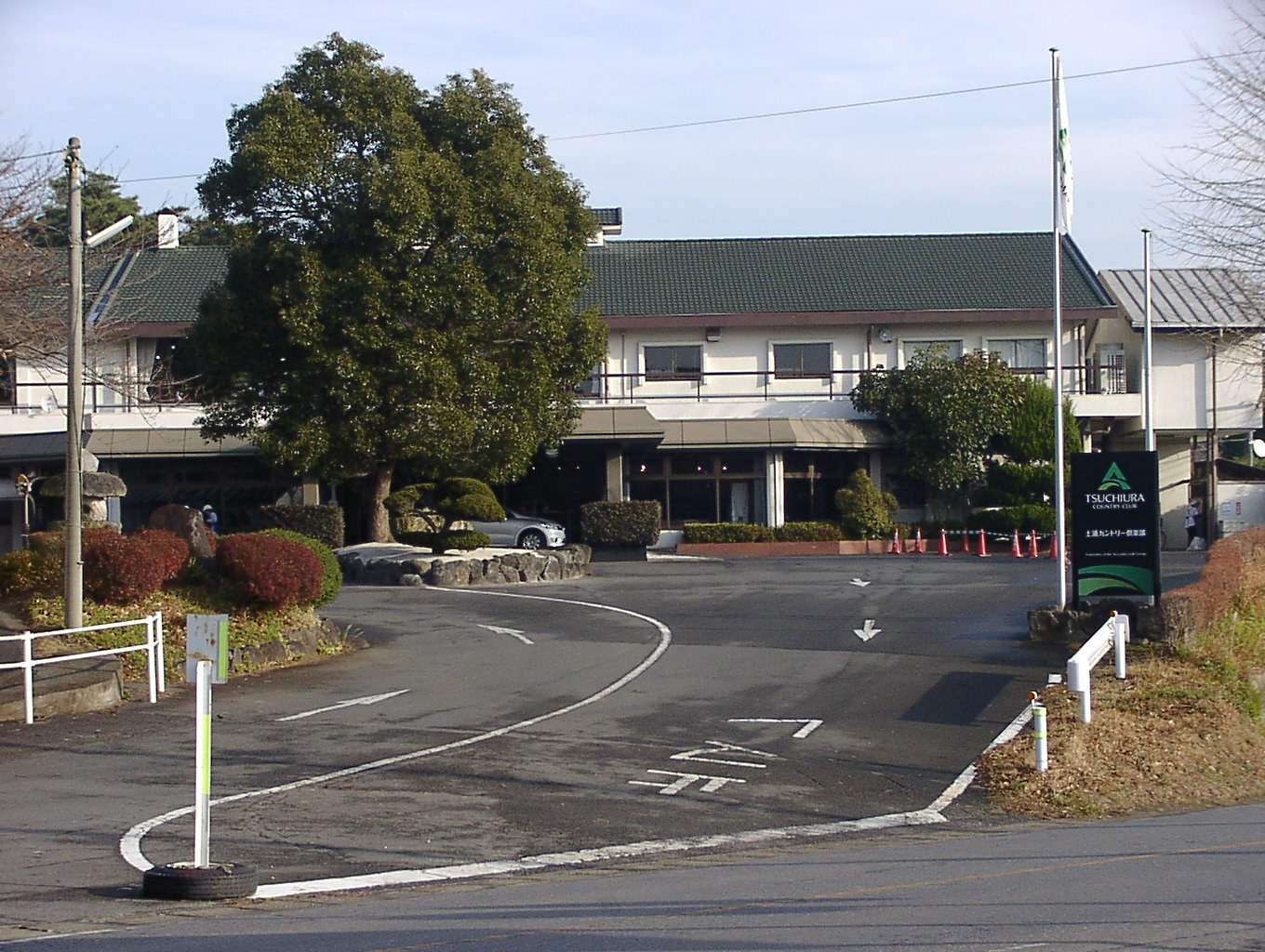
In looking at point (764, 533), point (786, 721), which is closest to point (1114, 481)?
point (786, 721)

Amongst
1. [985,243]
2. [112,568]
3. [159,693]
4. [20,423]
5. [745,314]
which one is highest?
[985,243]

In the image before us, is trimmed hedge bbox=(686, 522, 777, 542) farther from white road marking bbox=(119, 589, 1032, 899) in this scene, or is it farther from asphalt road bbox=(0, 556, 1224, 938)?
white road marking bbox=(119, 589, 1032, 899)

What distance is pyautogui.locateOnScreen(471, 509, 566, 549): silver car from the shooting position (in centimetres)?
3750

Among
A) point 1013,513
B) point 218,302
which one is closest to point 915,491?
point 1013,513

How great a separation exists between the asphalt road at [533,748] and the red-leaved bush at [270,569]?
1.33m

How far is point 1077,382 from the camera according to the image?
139ft

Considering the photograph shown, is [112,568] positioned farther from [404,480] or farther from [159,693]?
[404,480]

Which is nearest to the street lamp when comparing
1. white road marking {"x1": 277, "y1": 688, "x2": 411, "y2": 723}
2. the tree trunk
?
white road marking {"x1": 277, "y1": 688, "x2": 411, "y2": 723}

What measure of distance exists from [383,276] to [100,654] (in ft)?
48.2

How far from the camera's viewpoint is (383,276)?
97.2ft

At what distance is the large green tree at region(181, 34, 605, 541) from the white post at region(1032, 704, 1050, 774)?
18789mm

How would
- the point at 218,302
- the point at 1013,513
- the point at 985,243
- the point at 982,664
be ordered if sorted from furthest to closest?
the point at 985,243 < the point at 1013,513 < the point at 218,302 < the point at 982,664

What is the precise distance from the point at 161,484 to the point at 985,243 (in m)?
27.5

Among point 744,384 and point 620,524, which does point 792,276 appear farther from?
point 620,524
